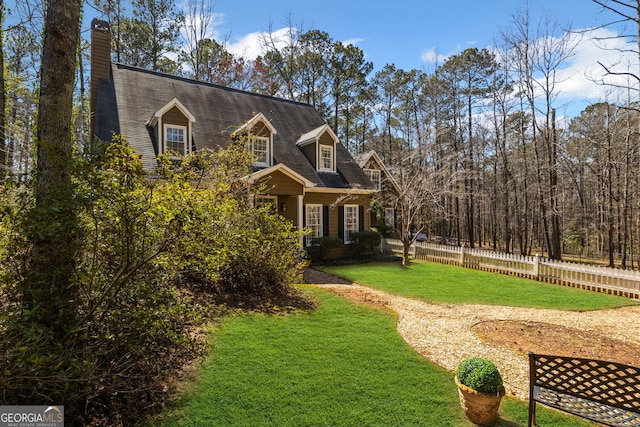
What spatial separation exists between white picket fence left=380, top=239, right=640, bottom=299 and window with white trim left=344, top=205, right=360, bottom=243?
3313mm

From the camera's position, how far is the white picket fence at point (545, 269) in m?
9.60

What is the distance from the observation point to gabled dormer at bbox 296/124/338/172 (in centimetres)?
1612

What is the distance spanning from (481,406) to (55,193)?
16.6ft

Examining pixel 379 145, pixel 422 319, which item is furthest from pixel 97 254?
pixel 379 145

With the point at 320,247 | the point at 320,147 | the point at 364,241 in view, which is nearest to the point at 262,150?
the point at 320,147

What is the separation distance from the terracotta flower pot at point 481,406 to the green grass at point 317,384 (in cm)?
12

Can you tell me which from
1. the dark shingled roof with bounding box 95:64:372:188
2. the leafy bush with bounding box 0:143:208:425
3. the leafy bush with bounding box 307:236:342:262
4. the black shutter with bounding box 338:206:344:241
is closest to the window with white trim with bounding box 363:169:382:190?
the dark shingled roof with bounding box 95:64:372:188

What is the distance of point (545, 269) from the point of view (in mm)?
11453

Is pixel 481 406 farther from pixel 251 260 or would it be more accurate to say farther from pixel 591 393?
pixel 251 260

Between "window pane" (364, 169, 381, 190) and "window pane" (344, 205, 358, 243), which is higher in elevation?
"window pane" (364, 169, 381, 190)

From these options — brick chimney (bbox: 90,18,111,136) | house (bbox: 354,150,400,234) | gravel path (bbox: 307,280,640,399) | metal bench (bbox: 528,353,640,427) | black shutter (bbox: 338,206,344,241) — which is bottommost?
gravel path (bbox: 307,280,640,399)

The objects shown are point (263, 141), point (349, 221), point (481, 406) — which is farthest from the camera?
point (349, 221)

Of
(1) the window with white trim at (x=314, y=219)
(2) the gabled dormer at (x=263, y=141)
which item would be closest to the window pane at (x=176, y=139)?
(2) the gabled dormer at (x=263, y=141)

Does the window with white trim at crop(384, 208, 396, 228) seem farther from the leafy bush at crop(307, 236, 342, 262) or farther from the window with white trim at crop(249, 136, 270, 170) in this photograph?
the window with white trim at crop(249, 136, 270, 170)
